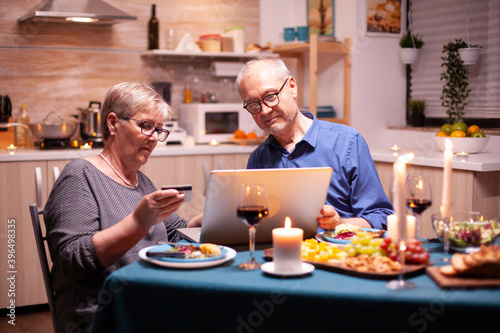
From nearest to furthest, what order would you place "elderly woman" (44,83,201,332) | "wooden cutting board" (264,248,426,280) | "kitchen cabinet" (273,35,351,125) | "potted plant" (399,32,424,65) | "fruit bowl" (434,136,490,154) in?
"wooden cutting board" (264,248,426,280) → "elderly woman" (44,83,201,332) → "fruit bowl" (434,136,490,154) → "kitchen cabinet" (273,35,351,125) → "potted plant" (399,32,424,65)

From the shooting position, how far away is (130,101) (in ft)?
6.47

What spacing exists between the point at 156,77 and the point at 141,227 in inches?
118

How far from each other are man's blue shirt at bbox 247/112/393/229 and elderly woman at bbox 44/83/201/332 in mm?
526

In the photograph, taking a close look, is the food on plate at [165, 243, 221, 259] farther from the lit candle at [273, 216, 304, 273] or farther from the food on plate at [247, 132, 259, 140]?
the food on plate at [247, 132, 259, 140]

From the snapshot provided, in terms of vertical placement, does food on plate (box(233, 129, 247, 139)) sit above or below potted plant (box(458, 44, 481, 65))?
below

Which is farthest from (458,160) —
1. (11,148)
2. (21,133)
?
(21,133)

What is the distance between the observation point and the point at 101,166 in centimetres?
196

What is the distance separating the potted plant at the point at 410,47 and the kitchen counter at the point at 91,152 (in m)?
1.33

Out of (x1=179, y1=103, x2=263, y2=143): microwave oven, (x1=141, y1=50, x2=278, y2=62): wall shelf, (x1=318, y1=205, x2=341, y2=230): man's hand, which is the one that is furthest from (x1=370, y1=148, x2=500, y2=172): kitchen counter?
(x1=318, y1=205, x2=341, y2=230): man's hand

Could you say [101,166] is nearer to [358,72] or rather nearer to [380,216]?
[380,216]

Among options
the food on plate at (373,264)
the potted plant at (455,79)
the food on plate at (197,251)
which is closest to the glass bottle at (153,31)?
the potted plant at (455,79)

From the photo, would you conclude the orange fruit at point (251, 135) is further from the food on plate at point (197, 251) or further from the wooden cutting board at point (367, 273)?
the wooden cutting board at point (367, 273)

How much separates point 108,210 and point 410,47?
307 centimetres

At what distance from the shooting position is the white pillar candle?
4.70 feet
